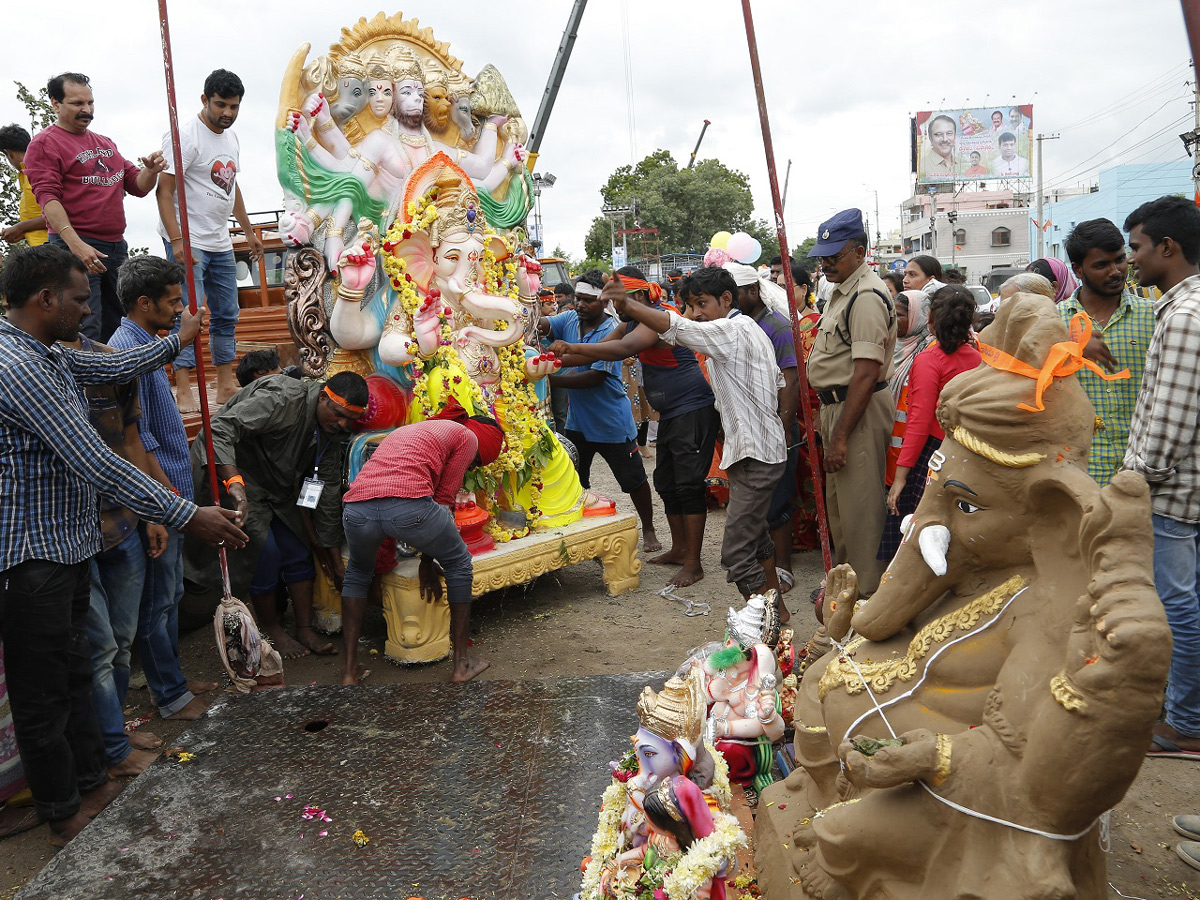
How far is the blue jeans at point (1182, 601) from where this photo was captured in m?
3.04

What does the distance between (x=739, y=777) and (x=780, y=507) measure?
2.61 meters

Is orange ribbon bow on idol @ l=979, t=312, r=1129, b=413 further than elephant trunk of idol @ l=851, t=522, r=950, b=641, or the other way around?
elephant trunk of idol @ l=851, t=522, r=950, b=641

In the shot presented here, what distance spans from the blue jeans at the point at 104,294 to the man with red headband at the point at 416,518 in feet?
7.21

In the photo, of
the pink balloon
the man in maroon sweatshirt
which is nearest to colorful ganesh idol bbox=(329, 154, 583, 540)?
the man in maroon sweatshirt

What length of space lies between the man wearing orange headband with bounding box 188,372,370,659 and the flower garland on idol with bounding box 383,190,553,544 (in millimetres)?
531

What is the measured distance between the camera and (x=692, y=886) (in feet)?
6.75

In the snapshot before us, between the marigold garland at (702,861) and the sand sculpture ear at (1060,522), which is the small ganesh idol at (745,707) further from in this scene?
the sand sculpture ear at (1060,522)

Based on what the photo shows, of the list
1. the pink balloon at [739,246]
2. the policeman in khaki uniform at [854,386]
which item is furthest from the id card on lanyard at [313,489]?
the pink balloon at [739,246]

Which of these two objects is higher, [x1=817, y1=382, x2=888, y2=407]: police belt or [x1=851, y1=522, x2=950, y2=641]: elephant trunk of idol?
[x1=817, y1=382, x2=888, y2=407]: police belt

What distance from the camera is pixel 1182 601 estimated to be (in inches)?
122

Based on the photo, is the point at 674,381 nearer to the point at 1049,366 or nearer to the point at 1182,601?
the point at 1182,601

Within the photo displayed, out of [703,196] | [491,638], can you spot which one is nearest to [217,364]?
[491,638]

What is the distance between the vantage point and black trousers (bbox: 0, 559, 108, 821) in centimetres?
288

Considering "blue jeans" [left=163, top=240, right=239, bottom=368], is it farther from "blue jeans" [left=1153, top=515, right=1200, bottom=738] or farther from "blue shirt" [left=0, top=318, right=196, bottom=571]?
"blue jeans" [left=1153, top=515, right=1200, bottom=738]
